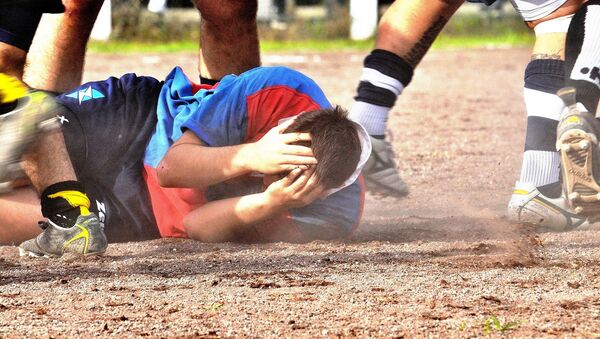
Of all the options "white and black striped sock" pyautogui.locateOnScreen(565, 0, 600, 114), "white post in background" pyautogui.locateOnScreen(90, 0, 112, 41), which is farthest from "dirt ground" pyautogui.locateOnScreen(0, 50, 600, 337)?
"white post in background" pyautogui.locateOnScreen(90, 0, 112, 41)

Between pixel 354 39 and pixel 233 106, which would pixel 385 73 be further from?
pixel 354 39

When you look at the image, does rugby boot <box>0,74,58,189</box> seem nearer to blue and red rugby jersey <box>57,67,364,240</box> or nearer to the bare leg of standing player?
blue and red rugby jersey <box>57,67,364,240</box>

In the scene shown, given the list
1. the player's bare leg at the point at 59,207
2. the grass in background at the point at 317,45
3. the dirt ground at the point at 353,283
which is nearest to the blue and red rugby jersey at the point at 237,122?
the dirt ground at the point at 353,283

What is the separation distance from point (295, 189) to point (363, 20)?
16.4 m

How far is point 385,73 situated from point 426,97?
547cm

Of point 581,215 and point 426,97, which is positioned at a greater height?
point 581,215

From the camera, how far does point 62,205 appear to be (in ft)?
12.1

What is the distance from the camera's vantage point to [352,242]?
4.08 meters

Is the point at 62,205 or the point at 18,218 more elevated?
the point at 62,205

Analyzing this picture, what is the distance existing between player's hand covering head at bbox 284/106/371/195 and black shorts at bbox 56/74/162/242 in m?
0.67

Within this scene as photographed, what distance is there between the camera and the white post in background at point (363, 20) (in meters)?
19.8

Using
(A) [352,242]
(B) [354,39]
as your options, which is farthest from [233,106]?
(B) [354,39]

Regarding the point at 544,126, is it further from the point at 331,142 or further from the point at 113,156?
the point at 113,156

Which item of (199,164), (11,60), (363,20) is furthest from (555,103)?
(363,20)
